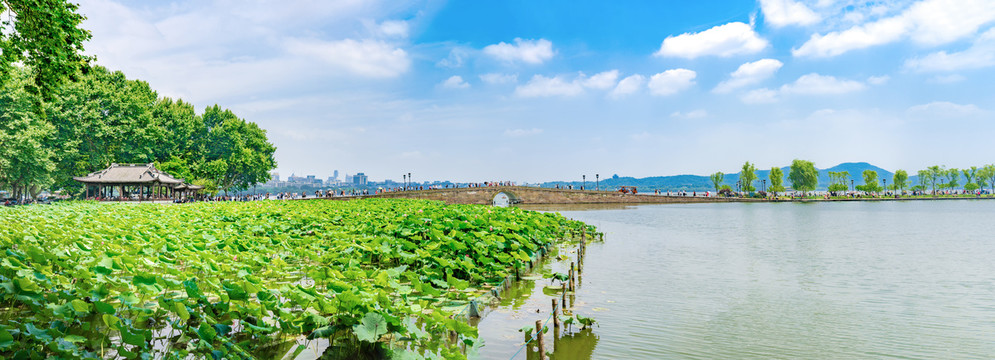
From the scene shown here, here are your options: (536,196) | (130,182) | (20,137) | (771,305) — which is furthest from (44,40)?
(536,196)

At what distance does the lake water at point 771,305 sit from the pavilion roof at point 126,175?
109ft

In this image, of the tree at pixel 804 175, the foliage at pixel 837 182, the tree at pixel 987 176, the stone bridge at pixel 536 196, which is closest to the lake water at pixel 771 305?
the stone bridge at pixel 536 196

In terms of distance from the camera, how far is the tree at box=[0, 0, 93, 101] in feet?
37.2

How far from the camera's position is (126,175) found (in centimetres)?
3609

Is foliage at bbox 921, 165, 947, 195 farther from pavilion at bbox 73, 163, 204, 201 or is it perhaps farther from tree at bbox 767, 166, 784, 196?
pavilion at bbox 73, 163, 204, 201

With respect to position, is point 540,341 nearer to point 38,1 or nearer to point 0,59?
point 38,1

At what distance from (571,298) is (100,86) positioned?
41922 mm

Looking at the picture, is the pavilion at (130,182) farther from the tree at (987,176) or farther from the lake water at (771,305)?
the tree at (987,176)

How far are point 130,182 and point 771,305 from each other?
40.4 m

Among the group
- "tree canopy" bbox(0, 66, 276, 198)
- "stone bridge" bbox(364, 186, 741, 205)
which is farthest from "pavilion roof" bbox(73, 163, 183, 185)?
"stone bridge" bbox(364, 186, 741, 205)

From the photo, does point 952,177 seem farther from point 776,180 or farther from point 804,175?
point 776,180

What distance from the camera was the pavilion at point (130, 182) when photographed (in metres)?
35.6

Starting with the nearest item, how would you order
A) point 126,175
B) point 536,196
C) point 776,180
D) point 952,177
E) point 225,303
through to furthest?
point 225,303
point 126,175
point 536,196
point 776,180
point 952,177

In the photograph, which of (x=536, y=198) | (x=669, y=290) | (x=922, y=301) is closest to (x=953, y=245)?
(x=922, y=301)
